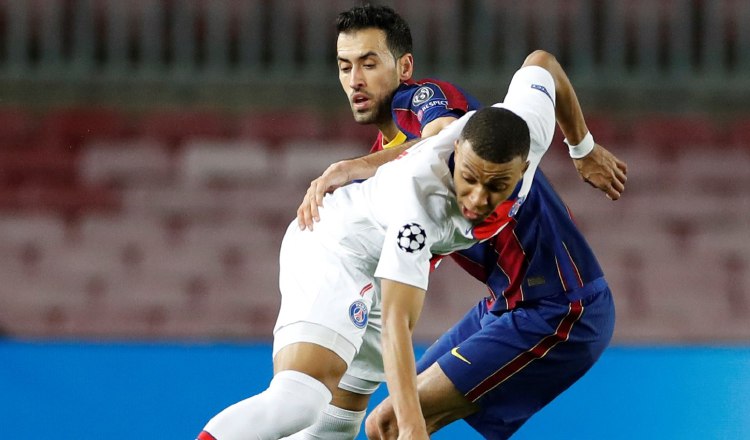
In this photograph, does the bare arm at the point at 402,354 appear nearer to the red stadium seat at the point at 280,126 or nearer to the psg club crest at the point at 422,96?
the psg club crest at the point at 422,96

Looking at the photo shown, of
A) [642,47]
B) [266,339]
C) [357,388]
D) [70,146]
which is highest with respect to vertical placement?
[642,47]

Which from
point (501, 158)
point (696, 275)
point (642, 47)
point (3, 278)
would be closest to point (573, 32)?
point (642, 47)

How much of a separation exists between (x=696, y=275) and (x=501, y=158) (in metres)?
4.45

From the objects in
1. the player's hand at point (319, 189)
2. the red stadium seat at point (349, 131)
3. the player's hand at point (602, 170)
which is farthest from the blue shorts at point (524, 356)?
the red stadium seat at point (349, 131)

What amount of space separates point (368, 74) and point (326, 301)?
0.89m

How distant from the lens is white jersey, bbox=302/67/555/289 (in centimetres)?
280

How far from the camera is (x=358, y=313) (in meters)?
3.17

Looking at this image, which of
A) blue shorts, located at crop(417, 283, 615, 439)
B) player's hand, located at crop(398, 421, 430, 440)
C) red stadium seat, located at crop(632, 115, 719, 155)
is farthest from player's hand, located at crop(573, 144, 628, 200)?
red stadium seat, located at crop(632, 115, 719, 155)

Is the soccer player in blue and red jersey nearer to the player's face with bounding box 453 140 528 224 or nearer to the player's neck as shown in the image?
the player's neck

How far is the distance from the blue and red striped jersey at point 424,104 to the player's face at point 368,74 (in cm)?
A: 5

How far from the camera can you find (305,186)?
702cm

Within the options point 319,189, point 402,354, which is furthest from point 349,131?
point 402,354

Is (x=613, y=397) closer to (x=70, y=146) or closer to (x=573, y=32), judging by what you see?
(x=573, y=32)

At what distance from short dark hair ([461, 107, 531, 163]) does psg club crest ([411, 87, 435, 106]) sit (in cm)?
65
